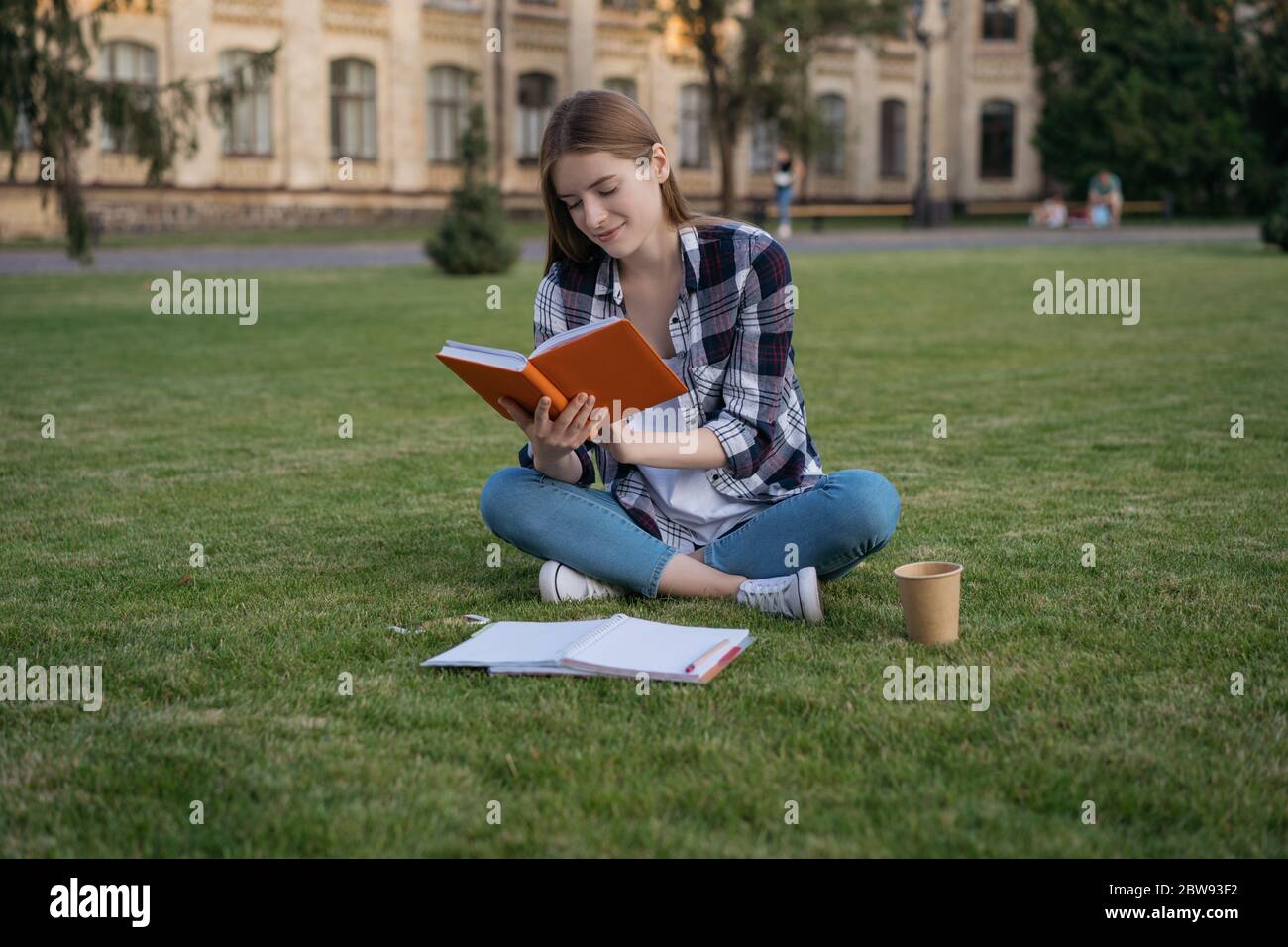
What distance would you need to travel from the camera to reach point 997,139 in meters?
43.1

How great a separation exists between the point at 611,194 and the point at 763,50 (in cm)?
3192

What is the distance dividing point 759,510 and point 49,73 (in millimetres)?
13890

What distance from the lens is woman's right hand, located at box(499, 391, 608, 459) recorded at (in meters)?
3.52

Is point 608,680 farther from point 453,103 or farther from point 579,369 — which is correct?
point 453,103

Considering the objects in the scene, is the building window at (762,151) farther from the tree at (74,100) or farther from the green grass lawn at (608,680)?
the green grass lawn at (608,680)

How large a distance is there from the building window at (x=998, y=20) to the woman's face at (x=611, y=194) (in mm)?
41577

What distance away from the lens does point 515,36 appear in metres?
34.7

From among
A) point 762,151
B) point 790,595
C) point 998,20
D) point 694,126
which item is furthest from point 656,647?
point 998,20

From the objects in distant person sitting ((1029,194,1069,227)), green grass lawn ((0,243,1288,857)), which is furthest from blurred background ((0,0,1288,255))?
green grass lawn ((0,243,1288,857))

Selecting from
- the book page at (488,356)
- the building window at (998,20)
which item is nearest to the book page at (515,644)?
the book page at (488,356)

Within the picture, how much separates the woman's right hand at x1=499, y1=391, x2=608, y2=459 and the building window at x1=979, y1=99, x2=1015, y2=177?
41.6 m

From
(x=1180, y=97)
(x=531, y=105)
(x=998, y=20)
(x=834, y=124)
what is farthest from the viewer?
(x=998, y=20)

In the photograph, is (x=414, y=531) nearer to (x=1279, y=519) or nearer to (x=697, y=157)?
(x=1279, y=519)
